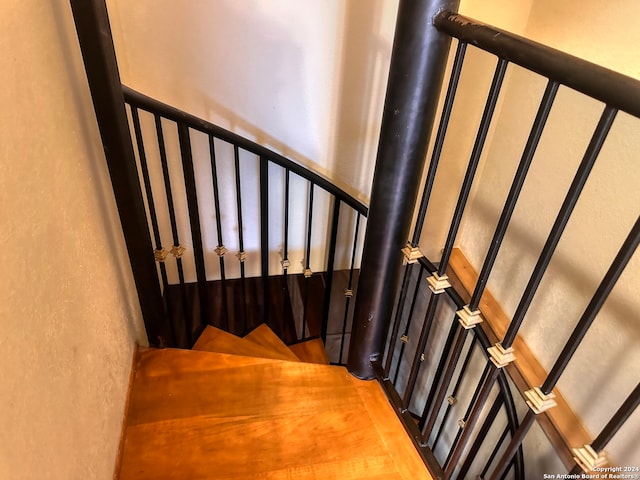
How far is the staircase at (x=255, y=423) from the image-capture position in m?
1.27

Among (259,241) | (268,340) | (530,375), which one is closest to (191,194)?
(259,241)

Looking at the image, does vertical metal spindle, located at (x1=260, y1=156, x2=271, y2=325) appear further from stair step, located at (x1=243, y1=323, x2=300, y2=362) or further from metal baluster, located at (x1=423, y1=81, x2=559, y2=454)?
metal baluster, located at (x1=423, y1=81, x2=559, y2=454)

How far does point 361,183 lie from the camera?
2508 mm

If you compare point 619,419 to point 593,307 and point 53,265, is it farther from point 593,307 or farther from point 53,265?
point 53,265

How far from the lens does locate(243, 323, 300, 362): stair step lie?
7.70 feet

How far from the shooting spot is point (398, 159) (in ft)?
3.64

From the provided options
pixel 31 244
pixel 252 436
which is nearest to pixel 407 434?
pixel 252 436

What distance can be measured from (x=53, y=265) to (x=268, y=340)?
1.63 meters

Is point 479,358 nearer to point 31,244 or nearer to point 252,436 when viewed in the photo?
point 252,436

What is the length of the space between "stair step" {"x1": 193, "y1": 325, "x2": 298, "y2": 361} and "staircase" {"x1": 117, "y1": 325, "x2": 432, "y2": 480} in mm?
547

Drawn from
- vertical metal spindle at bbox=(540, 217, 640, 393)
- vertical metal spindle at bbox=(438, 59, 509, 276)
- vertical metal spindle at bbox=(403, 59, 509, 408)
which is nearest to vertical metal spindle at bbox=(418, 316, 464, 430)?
Answer: vertical metal spindle at bbox=(403, 59, 509, 408)

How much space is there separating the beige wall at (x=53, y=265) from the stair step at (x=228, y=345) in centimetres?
83

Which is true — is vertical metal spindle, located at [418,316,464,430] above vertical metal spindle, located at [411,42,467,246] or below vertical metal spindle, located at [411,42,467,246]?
below

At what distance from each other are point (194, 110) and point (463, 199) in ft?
5.03
